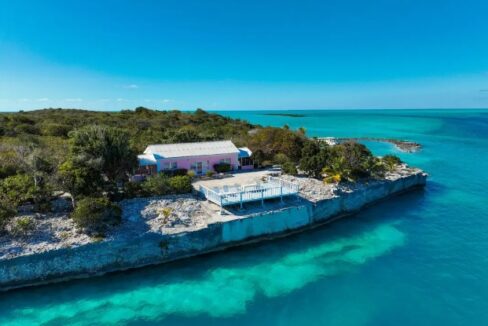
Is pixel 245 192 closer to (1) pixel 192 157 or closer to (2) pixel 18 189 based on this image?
(1) pixel 192 157

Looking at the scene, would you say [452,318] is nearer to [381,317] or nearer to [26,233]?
[381,317]

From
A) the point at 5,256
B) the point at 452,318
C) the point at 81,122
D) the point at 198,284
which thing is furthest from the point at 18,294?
the point at 81,122

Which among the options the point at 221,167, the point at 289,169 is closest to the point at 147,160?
the point at 221,167

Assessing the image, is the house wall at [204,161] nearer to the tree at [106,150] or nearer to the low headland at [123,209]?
the low headland at [123,209]

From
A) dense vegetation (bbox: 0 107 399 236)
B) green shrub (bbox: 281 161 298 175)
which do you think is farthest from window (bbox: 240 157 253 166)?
green shrub (bbox: 281 161 298 175)

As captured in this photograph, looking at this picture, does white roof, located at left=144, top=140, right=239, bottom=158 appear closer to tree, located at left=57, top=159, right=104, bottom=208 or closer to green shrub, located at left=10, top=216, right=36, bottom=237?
tree, located at left=57, top=159, right=104, bottom=208
